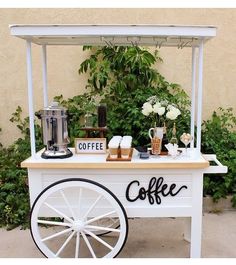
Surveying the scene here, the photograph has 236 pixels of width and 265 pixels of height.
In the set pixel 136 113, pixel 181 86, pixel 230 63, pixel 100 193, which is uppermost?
pixel 230 63

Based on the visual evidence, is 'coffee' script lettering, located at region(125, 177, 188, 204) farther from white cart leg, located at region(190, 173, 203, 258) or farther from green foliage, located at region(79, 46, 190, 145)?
green foliage, located at region(79, 46, 190, 145)

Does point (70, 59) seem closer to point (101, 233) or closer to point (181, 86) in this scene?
point (181, 86)

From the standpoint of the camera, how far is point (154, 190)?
7.64 feet

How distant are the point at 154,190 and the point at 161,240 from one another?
83 cm

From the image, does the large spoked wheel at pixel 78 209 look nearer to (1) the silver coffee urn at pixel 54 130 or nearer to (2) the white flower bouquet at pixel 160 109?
(1) the silver coffee urn at pixel 54 130

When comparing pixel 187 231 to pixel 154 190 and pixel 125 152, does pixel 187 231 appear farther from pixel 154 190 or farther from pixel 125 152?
pixel 125 152

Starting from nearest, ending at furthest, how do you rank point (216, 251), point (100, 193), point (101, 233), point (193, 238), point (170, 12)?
point (100, 193) < point (193, 238) < point (216, 251) < point (101, 233) < point (170, 12)

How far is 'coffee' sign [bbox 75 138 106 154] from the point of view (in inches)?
99.6

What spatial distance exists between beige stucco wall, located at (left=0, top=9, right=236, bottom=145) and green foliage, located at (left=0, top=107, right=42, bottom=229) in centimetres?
14

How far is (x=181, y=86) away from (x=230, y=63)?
649 millimetres

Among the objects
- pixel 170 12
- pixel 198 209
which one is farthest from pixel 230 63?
pixel 198 209

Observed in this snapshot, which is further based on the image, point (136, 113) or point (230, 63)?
point (230, 63)

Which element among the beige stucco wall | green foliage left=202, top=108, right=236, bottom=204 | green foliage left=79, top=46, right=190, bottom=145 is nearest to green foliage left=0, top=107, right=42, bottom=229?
the beige stucco wall

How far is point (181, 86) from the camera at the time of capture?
159 inches
